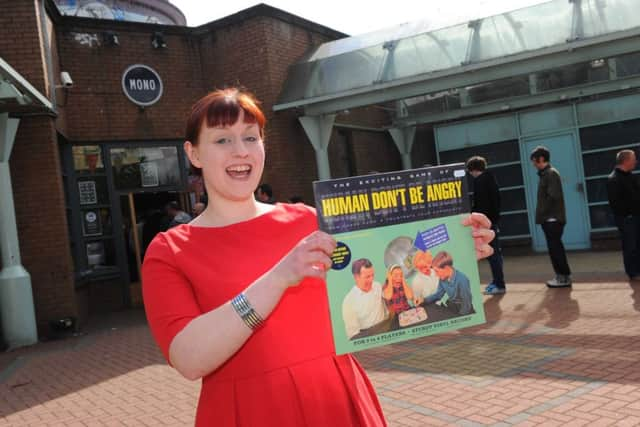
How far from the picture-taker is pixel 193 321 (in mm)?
1495

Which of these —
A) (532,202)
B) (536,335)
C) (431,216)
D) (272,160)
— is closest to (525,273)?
(532,202)

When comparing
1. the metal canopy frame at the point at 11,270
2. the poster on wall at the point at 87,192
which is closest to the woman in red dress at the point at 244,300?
the metal canopy frame at the point at 11,270

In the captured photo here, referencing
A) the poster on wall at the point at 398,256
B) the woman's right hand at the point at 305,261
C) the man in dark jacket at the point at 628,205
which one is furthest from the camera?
the man in dark jacket at the point at 628,205

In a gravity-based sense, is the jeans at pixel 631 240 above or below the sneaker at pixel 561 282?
above

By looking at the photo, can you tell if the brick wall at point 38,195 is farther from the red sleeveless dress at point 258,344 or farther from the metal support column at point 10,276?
the red sleeveless dress at point 258,344

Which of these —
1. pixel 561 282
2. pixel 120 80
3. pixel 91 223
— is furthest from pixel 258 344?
pixel 120 80

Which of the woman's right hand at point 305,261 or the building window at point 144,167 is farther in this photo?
the building window at point 144,167

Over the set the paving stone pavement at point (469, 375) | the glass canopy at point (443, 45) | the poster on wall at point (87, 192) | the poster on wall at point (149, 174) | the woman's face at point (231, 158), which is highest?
the glass canopy at point (443, 45)

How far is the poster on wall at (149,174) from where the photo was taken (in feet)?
37.1

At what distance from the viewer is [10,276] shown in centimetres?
844

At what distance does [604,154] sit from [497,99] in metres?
2.47

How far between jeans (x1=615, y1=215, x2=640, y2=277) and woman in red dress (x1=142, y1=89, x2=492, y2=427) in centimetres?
741

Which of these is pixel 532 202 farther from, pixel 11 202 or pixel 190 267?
pixel 190 267

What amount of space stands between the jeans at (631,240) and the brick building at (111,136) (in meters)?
5.91
